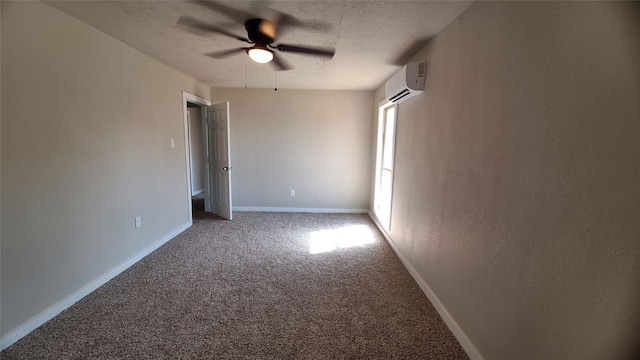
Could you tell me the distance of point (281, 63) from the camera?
9.60 ft

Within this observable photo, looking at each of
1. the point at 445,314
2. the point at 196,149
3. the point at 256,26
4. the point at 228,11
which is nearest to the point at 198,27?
the point at 228,11

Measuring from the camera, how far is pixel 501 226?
1.36 meters

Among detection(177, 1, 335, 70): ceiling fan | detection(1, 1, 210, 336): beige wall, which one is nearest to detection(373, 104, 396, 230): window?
detection(177, 1, 335, 70): ceiling fan

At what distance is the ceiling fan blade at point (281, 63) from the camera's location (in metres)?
2.73

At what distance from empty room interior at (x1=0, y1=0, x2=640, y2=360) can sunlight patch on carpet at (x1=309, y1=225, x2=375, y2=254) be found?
8 centimetres

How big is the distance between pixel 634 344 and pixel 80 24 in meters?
3.61

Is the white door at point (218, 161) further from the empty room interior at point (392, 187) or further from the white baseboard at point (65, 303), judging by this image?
the white baseboard at point (65, 303)

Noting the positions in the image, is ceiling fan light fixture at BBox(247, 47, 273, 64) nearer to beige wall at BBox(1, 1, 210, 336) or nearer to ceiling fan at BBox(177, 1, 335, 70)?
ceiling fan at BBox(177, 1, 335, 70)

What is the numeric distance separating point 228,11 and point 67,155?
5.45ft

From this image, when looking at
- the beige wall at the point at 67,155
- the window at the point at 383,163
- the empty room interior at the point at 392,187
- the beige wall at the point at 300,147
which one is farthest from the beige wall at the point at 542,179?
the beige wall at the point at 67,155

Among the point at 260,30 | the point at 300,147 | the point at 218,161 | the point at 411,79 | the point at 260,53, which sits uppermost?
the point at 260,30

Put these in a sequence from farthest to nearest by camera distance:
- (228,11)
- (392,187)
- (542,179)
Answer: (392,187)
(228,11)
(542,179)

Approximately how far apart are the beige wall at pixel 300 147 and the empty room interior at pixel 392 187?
95cm

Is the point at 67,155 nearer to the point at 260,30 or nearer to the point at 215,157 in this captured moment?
the point at 260,30
